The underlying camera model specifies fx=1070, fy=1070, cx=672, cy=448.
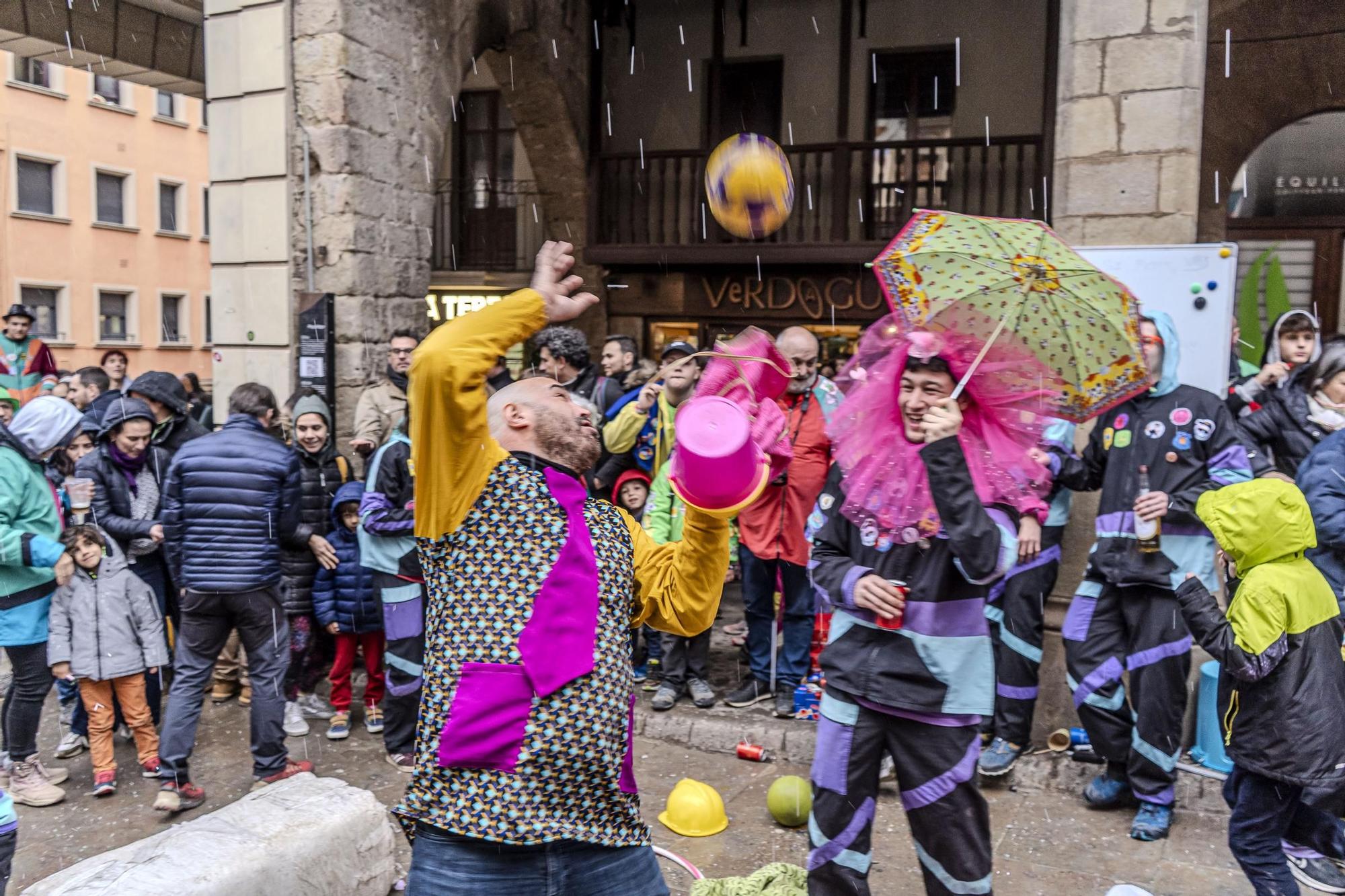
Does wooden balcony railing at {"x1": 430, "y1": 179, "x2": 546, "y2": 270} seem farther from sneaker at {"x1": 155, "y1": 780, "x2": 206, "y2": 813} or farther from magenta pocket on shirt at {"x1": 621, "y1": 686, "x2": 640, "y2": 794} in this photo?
magenta pocket on shirt at {"x1": 621, "y1": 686, "x2": 640, "y2": 794}

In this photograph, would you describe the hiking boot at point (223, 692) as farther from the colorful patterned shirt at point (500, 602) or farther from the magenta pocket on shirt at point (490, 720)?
the magenta pocket on shirt at point (490, 720)

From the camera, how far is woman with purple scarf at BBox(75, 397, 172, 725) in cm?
579

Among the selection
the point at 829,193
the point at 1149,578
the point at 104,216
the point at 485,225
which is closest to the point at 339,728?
the point at 1149,578

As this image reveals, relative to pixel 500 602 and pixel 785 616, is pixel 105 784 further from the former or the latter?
pixel 500 602

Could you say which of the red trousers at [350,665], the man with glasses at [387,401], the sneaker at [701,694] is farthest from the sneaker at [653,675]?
the man with glasses at [387,401]

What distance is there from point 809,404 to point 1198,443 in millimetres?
2101

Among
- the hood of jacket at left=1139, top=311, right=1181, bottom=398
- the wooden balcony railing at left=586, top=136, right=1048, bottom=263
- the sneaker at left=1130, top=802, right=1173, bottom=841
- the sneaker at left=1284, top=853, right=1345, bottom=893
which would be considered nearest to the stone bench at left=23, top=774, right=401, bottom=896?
the sneaker at left=1130, top=802, right=1173, bottom=841

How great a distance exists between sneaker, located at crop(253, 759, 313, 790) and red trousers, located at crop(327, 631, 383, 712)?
56cm

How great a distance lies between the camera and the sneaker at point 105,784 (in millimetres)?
5375

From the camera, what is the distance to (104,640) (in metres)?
5.41

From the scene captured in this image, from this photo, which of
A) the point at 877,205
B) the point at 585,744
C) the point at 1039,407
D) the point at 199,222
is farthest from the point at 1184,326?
the point at 199,222

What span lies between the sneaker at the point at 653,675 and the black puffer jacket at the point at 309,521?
2051 mm

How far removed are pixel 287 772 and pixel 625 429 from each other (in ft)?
8.60

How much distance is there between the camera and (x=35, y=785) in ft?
17.3
